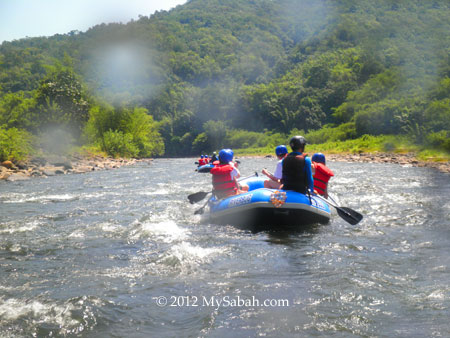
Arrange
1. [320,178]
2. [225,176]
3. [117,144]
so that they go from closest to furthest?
[225,176] → [320,178] → [117,144]

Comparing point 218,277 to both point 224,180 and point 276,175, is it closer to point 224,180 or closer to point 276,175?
point 224,180

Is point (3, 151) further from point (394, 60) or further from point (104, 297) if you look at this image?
point (394, 60)

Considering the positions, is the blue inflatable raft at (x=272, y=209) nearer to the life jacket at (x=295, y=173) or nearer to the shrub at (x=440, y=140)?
the life jacket at (x=295, y=173)

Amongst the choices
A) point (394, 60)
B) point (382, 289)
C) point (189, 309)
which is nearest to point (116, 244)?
point (189, 309)

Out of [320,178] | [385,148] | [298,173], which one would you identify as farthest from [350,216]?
[385,148]

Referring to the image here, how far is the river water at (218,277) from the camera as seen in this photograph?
3.68 m

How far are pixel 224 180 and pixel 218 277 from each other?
142 inches

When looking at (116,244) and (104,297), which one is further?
(116,244)

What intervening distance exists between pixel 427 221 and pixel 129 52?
94211mm

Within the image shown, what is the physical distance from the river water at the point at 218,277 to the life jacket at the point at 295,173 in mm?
802

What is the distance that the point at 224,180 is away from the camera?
8359 mm

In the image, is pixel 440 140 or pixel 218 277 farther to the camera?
pixel 440 140

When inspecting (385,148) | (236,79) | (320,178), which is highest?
(236,79)

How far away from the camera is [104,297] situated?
14.1 feet
